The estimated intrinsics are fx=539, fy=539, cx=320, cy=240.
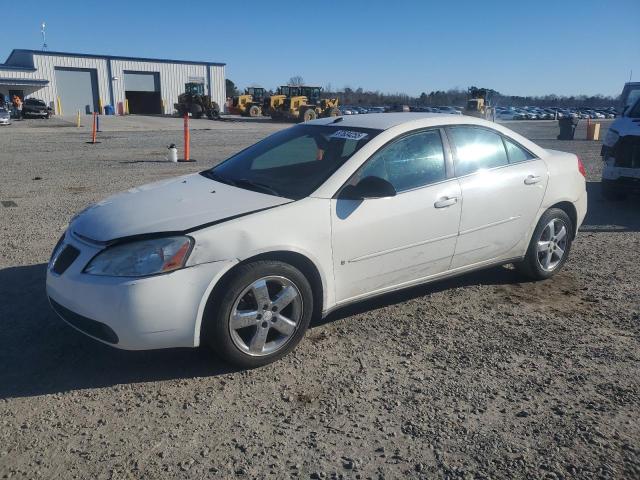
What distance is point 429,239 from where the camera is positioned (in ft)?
13.0

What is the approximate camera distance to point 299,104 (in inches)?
1645

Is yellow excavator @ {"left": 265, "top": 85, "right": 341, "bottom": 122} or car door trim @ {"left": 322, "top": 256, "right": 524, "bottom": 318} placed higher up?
yellow excavator @ {"left": 265, "top": 85, "right": 341, "bottom": 122}

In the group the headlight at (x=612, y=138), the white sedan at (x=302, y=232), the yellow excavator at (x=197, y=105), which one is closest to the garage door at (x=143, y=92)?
the yellow excavator at (x=197, y=105)

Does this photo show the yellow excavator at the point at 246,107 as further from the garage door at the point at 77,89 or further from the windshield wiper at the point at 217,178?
the windshield wiper at the point at 217,178

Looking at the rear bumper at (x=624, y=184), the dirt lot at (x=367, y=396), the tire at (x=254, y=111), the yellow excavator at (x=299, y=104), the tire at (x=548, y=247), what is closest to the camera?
the dirt lot at (x=367, y=396)

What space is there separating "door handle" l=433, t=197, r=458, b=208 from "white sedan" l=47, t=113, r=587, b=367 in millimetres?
17

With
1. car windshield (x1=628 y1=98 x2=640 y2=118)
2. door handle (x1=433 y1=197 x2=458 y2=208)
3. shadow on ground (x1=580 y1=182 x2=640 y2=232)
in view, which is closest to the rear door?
door handle (x1=433 y1=197 x2=458 y2=208)

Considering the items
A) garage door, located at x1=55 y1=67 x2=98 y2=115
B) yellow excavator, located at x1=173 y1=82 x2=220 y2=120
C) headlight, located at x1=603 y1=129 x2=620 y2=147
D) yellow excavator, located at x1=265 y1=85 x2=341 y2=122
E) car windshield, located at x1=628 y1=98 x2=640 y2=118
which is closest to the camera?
headlight, located at x1=603 y1=129 x2=620 y2=147

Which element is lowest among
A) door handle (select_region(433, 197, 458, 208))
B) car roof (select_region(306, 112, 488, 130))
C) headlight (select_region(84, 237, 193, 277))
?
headlight (select_region(84, 237, 193, 277))

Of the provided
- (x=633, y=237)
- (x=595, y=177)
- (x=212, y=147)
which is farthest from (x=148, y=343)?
(x=212, y=147)

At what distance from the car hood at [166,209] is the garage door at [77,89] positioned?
2168 inches

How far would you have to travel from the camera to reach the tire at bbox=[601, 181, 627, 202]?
845 centimetres

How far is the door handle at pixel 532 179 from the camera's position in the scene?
4.55 m

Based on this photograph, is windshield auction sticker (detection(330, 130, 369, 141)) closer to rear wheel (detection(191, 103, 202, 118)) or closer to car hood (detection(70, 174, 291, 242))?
car hood (detection(70, 174, 291, 242))
